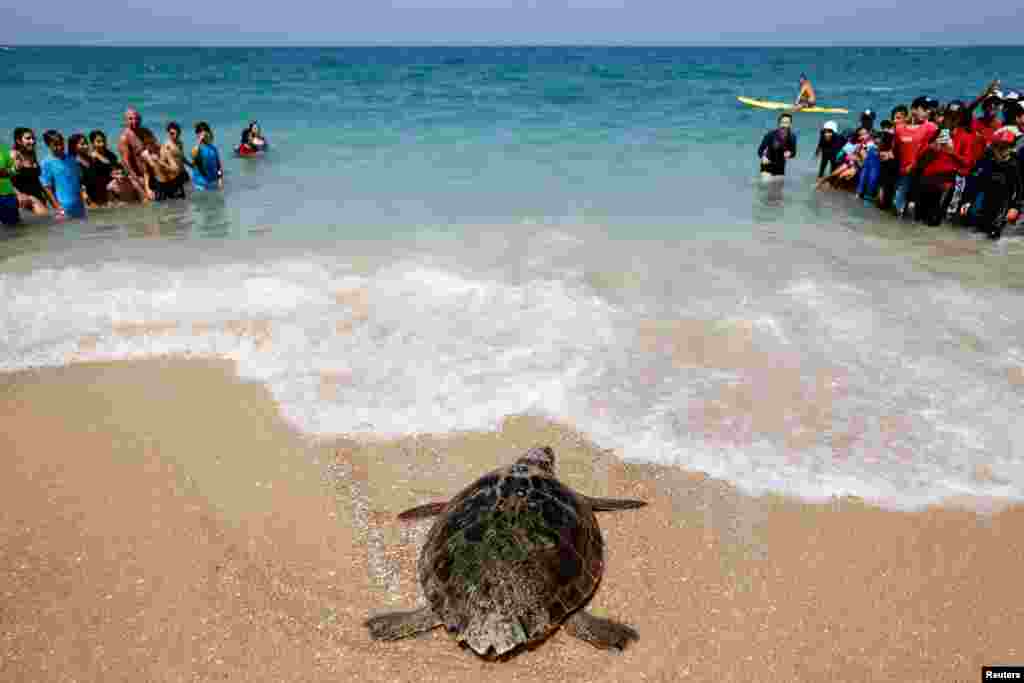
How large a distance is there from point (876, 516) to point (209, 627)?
4306 mm

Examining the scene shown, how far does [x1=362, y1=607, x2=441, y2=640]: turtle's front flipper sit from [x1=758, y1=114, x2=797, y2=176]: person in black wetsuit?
13.3 metres

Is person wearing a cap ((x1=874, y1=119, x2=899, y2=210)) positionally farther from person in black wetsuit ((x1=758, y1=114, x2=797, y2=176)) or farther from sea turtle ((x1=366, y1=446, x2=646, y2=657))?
sea turtle ((x1=366, y1=446, x2=646, y2=657))

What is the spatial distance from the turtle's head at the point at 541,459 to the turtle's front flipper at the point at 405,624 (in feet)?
4.01

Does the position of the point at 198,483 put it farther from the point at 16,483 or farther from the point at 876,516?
the point at 876,516

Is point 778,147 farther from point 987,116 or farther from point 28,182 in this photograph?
point 28,182

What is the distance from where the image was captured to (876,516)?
13.7ft

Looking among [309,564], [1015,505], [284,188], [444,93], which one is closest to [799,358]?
[1015,505]

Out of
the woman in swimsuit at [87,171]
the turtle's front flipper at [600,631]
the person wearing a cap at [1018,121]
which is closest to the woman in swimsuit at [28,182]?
the woman in swimsuit at [87,171]

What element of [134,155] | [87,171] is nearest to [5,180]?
[87,171]

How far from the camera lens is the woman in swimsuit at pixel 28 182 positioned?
35.9 ft

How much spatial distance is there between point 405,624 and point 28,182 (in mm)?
12068

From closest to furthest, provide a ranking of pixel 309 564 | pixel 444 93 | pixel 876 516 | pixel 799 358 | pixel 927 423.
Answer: pixel 309 564, pixel 876 516, pixel 927 423, pixel 799 358, pixel 444 93

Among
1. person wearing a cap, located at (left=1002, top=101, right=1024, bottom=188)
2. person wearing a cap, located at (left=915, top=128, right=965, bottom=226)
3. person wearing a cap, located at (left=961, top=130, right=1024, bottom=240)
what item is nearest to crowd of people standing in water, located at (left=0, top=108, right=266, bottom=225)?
person wearing a cap, located at (left=915, top=128, right=965, bottom=226)

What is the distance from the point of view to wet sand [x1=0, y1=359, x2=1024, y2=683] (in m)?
3.28
